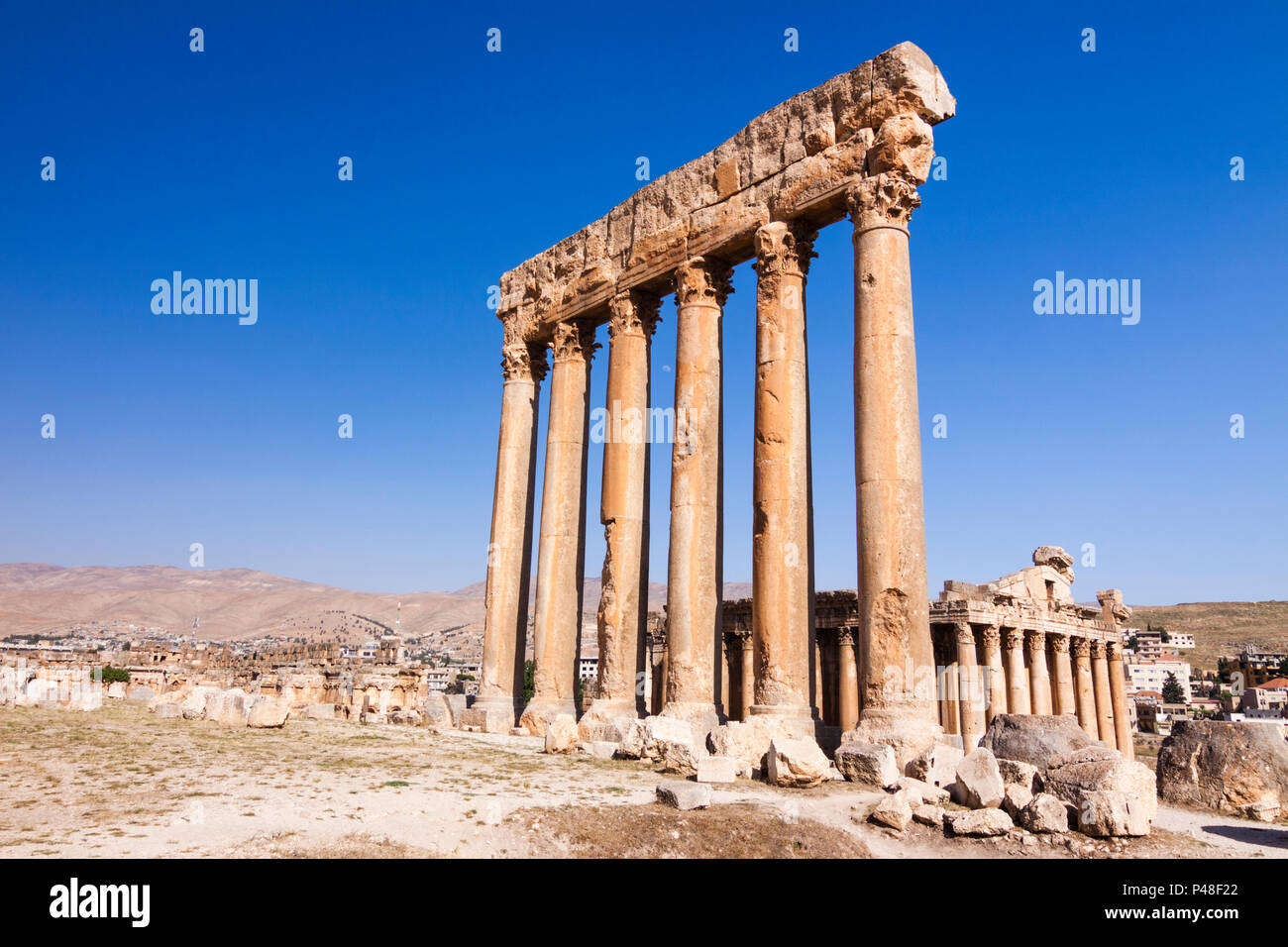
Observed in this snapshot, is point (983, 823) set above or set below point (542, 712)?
above

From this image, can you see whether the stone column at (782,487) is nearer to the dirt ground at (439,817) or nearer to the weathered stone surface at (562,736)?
the dirt ground at (439,817)

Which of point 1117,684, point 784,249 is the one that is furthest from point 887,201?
point 1117,684

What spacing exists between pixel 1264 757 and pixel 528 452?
1739 centimetres

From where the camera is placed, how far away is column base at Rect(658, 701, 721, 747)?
1628 centimetres

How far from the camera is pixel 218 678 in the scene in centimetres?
4375

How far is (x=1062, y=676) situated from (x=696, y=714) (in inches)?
919

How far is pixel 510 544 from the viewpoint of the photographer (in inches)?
918

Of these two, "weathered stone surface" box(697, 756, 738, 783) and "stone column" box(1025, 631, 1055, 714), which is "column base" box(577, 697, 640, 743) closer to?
"weathered stone surface" box(697, 756, 738, 783)

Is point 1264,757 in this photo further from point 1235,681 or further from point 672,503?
point 1235,681

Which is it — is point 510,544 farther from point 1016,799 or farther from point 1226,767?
point 1226,767

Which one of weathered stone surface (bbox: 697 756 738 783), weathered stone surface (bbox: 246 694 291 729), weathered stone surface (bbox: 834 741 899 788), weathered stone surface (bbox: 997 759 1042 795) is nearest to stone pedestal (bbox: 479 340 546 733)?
weathered stone surface (bbox: 246 694 291 729)

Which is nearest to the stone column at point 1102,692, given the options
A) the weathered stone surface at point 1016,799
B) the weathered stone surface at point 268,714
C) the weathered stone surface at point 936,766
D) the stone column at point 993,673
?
the stone column at point 993,673

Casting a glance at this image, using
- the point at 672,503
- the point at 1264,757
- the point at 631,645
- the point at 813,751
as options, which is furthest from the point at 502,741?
the point at 1264,757
